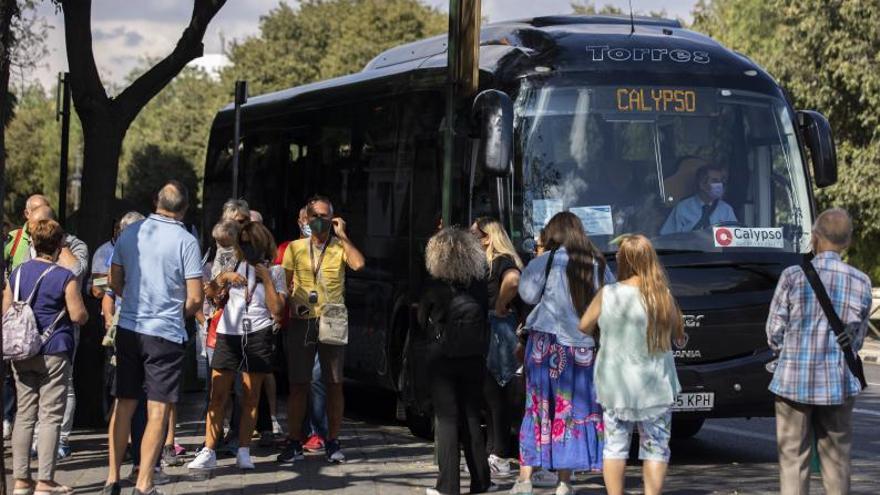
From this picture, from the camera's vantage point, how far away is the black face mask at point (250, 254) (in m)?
11.6

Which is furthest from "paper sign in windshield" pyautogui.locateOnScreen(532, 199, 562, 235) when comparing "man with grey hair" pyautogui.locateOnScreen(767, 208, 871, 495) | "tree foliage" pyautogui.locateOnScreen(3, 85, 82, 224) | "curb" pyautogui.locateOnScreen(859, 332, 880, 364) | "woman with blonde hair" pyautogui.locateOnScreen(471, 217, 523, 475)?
"tree foliage" pyautogui.locateOnScreen(3, 85, 82, 224)

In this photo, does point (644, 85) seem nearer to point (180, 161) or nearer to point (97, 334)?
point (97, 334)

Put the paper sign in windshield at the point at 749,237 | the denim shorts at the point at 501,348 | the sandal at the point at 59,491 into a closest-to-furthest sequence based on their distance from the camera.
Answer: the sandal at the point at 59,491 < the denim shorts at the point at 501,348 < the paper sign in windshield at the point at 749,237

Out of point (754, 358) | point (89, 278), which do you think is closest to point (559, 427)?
point (754, 358)

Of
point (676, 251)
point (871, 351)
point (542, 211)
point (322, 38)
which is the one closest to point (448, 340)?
point (542, 211)

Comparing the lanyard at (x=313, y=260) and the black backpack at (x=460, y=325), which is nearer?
the black backpack at (x=460, y=325)

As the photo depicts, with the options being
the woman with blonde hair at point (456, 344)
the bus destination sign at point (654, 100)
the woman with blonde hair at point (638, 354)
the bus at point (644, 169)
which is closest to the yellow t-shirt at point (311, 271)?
the bus at point (644, 169)

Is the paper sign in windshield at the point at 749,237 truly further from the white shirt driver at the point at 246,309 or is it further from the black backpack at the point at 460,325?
the white shirt driver at the point at 246,309

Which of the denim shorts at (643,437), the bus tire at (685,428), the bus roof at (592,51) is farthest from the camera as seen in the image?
the bus tire at (685,428)

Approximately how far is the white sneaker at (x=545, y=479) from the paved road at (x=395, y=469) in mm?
204

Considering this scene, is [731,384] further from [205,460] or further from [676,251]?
[205,460]

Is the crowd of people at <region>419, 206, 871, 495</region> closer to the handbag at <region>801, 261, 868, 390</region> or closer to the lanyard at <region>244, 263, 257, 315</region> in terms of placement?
the handbag at <region>801, 261, 868, 390</region>

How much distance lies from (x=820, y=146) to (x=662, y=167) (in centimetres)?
150

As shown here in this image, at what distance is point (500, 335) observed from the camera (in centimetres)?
1139
